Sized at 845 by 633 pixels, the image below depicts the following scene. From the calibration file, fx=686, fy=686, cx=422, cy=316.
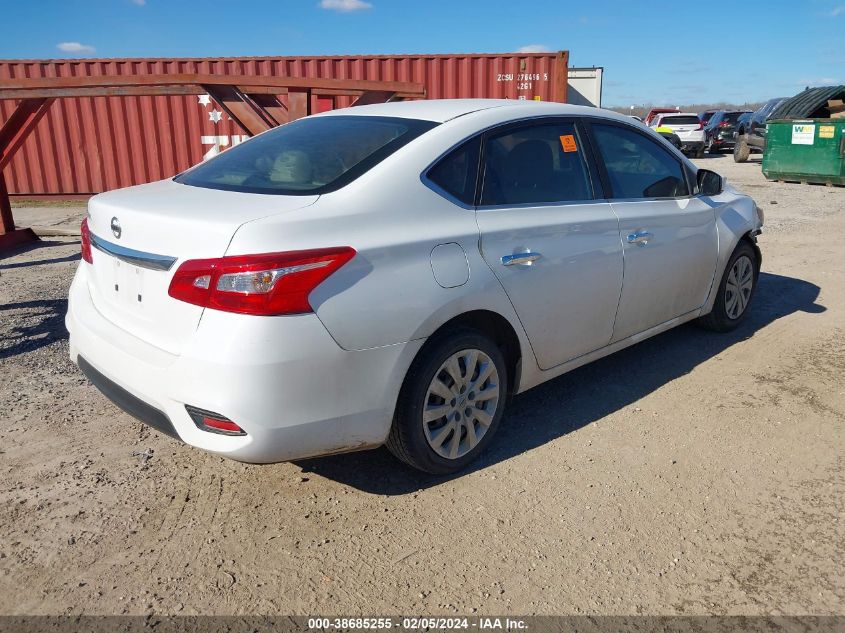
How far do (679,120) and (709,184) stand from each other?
22089 mm

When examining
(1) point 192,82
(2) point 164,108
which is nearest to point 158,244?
(1) point 192,82

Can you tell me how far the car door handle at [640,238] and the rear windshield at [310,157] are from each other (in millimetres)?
1284

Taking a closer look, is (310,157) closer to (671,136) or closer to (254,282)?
A: (254,282)

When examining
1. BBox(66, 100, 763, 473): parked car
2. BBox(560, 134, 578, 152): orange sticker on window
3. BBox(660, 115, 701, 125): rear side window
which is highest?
BBox(660, 115, 701, 125): rear side window

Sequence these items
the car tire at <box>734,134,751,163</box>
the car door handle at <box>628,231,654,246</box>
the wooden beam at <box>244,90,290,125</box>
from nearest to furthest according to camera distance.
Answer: the car door handle at <box>628,231,654,246</box>
the wooden beam at <box>244,90,290,125</box>
the car tire at <box>734,134,751,163</box>

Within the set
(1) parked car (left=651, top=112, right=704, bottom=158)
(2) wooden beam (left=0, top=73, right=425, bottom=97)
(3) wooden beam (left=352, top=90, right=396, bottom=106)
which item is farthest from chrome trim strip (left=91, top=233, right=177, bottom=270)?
(1) parked car (left=651, top=112, right=704, bottom=158)

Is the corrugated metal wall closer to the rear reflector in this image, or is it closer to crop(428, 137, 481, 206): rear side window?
crop(428, 137, 481, 206): rear side window

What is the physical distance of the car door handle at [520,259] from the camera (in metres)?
2.97

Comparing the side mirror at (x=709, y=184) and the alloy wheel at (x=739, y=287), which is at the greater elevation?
the side mirror at (x=709, y=184)

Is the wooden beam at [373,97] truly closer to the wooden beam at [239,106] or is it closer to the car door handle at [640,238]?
the wooden beam at [239,106]

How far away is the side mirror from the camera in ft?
14.0

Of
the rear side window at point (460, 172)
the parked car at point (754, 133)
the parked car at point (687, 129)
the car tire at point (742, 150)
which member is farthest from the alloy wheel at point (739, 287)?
the parked car at point (687, 129)

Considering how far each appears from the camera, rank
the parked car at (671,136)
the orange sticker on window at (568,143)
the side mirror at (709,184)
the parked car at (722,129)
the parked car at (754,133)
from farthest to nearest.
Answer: the parked car at (722,129), the parked car at (671,136), the parked car at (754,133), the side mirror at (709,184), the orange sticker on window at (568,143)

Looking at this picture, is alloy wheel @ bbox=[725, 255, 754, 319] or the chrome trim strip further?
alloy wheel @ bbox=[725, 255, 754, 319]
